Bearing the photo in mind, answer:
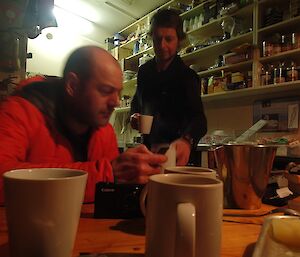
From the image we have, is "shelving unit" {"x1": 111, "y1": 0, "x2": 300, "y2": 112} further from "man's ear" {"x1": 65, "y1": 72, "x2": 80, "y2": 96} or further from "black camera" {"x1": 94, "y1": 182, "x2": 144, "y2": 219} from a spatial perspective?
"black camera" {"x1": 94, "y1": 182, "x2": 144, "y2": 219}

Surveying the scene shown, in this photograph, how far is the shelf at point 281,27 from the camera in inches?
83.6

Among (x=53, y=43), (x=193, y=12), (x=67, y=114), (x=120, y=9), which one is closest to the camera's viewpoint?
(x=67, y=114)

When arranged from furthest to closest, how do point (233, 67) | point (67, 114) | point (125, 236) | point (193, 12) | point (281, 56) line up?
point (193, 12) → point (233, 67) → point (281, 56) → point (67, 114) → point (125, 236)

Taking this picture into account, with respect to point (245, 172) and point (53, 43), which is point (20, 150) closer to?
point (245, 172)

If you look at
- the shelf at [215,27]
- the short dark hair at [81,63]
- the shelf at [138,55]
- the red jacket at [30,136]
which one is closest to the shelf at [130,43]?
the shelf at [138,55]

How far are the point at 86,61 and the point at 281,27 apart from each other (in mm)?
1851

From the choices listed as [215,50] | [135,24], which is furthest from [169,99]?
[135,24]

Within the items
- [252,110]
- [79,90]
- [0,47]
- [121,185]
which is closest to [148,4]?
[252,110]

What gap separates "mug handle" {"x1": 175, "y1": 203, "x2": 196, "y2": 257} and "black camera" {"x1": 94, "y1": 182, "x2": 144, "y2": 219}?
0.25 m

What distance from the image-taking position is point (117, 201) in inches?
21.7

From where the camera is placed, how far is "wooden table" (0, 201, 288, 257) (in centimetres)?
41

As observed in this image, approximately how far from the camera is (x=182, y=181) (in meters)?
0.40

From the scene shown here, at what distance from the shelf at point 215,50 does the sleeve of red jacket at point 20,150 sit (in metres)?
2.07

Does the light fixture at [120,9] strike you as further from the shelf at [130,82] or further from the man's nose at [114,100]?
the man's nose at [114,100]
